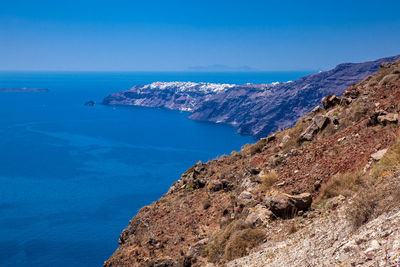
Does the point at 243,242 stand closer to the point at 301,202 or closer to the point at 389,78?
the point at 301,202

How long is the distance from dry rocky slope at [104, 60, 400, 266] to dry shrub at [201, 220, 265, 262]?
0.10ft

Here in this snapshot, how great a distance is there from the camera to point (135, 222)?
59.6 feet

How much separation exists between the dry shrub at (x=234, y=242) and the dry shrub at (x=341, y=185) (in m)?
2.43

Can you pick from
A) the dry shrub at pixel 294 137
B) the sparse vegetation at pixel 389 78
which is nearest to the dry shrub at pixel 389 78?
the sparse vegetation at pixel 389 78

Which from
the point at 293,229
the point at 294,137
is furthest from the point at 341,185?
the point at 294,137

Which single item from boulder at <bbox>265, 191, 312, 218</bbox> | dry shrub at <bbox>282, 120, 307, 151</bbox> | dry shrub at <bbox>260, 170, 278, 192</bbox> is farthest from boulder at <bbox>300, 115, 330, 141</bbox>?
boulder at <bbox>265, 191, 312, 218</bbox>

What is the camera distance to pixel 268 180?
42.4ft

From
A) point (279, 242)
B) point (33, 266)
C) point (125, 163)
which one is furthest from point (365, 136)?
point (125, 163)

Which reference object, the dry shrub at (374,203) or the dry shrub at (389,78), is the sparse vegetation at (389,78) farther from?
the dry shrub at (374,203)

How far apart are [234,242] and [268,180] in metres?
3.85

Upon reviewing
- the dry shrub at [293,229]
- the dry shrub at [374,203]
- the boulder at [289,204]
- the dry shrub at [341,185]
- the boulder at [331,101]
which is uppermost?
the boulder at [331,101]

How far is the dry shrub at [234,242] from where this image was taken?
960 centimetres

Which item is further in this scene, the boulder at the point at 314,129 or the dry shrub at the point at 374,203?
the boulder at the point at 314,129

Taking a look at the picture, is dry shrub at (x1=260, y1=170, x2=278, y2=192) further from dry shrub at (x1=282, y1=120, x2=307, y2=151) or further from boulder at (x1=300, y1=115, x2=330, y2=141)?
boulder at (x1=300, y1=115, x2=330, y2=141)
